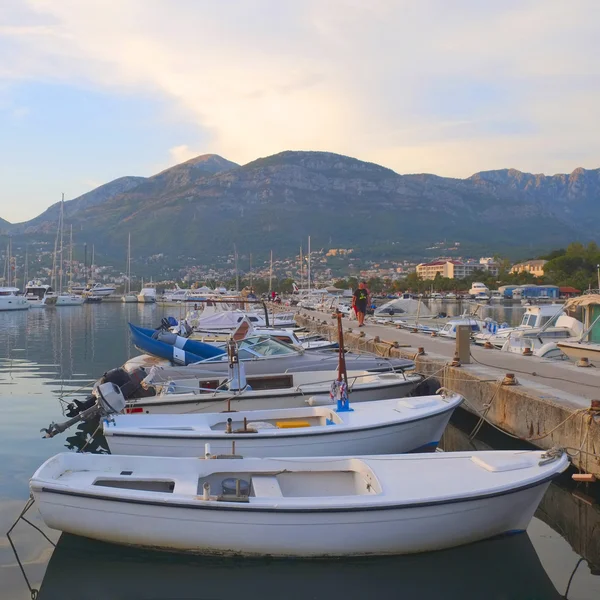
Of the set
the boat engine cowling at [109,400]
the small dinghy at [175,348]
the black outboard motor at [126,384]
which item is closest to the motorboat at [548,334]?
the small dinghy at [175,348]

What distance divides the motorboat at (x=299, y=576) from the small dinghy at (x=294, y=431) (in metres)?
1.99

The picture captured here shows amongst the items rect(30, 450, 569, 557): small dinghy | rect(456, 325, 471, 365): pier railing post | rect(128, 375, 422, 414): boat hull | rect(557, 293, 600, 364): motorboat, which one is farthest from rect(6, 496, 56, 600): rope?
rect(557, 293, 600, 364): motorboat

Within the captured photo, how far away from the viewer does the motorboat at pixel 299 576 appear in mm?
6742

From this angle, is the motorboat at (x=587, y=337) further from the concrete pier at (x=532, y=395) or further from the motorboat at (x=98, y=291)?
the motorboat at (x=98, y=291)

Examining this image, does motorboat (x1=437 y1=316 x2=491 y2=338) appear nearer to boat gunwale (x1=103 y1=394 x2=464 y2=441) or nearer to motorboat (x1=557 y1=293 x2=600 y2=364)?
motorboat (x1=557 y1=293 x2=600 y2=364)

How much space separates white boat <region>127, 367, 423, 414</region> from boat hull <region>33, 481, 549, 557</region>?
4.18 meters

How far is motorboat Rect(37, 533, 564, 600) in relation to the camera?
6742mm

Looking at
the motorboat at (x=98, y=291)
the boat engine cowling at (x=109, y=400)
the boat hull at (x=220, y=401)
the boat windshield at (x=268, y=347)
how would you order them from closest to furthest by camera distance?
the boat engine cowling at (x=109, y=400), the boat hull at (x=220, y=401), the boat windshield at (x=268, y=347), the motorboat at (x=98, y=291)

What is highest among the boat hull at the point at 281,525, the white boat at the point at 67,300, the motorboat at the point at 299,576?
the boat hull at the point at 281,525

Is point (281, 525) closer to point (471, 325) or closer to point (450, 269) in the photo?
point (471, 325)

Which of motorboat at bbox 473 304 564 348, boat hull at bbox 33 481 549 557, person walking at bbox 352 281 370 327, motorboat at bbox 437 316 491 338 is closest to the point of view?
boat hull at bbox 33 481 549 557

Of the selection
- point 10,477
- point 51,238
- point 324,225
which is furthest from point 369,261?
point 10,477

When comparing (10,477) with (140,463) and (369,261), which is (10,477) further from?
(369,261)

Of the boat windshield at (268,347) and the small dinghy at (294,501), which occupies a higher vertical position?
the boat windshield at (268,347)
